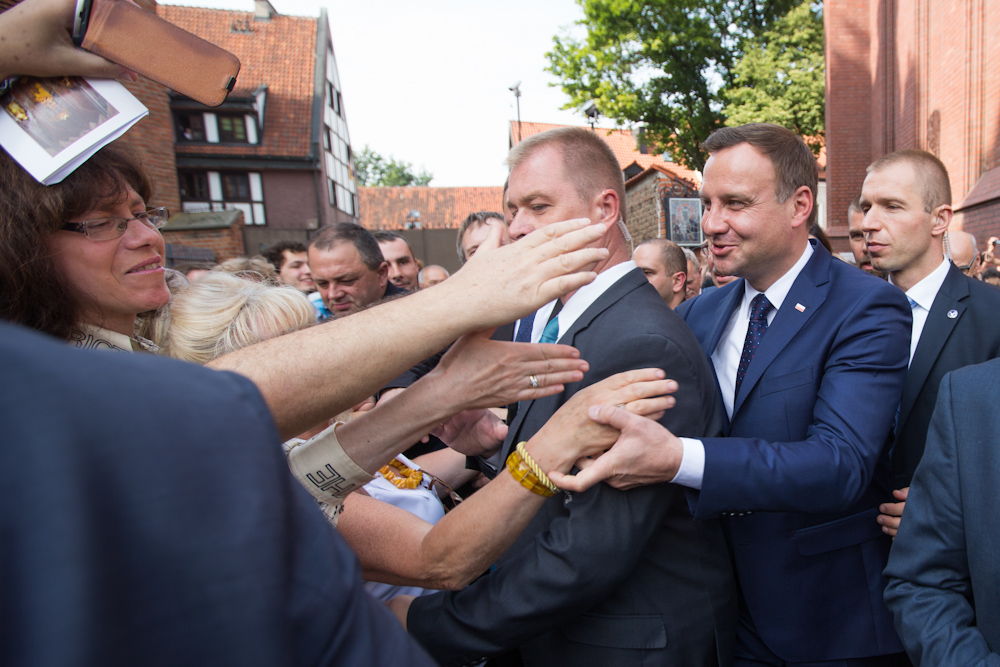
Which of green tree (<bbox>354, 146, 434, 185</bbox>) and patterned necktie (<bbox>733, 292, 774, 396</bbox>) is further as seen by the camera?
green tree (<bbox>354, 146, 434, 185</bbox>)

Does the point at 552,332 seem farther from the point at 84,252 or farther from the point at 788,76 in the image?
the point at 788,76

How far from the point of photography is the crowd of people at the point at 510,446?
427 mm

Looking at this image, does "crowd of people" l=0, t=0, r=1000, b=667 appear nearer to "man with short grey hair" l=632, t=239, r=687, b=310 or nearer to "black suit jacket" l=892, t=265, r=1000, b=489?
"black suit jacket" l=892, t=265, r=1000, b=489

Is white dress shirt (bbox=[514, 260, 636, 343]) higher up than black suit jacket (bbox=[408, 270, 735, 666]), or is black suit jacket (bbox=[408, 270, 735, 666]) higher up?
white dress shirt (bbox=[514, 260, 636, 343])

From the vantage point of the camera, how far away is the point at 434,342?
1.21 m

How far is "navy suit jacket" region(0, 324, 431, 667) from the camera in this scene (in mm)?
379

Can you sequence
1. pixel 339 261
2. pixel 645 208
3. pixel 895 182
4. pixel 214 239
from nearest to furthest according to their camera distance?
pixel 895 182 → pixel 339 261 → pixel 214 239 → pixel 645 208

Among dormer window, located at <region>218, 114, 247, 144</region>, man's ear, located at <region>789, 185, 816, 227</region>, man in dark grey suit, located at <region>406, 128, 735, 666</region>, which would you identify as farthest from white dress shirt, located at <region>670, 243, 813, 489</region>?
dormer window, located at <region>218, 114, 247, 144</region>

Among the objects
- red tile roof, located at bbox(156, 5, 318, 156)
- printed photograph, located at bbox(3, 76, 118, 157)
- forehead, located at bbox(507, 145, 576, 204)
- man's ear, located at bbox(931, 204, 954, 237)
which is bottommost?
man's ear, located at bbox(931, 204, 954, 237)

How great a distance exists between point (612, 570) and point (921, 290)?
2.23 meters

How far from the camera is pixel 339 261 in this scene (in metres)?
4.32

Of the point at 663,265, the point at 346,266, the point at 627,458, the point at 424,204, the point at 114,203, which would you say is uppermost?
the point at 424,204

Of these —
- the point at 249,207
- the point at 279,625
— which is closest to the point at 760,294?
the point at 279,625

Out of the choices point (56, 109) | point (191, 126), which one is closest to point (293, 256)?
point (56, 109)
